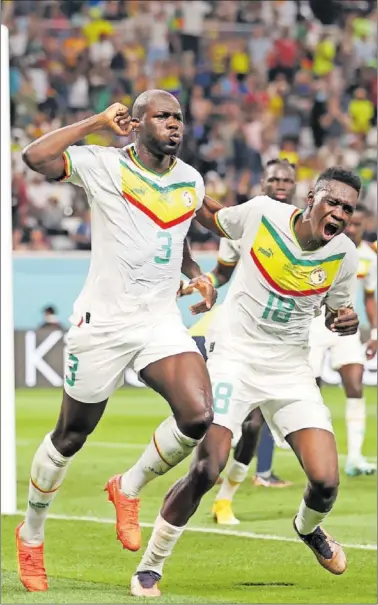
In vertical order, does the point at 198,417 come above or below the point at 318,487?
above

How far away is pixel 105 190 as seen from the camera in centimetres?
640

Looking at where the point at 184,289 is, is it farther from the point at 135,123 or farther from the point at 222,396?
the point at 135,123

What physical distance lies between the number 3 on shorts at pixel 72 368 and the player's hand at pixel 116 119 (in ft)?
4.00

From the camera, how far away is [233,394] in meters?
6.93

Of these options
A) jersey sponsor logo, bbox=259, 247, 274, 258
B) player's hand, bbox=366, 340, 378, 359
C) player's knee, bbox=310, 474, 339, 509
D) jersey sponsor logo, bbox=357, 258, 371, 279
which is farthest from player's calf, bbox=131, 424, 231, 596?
jersey sponsor logo, bbox=357, 258, 371, 279

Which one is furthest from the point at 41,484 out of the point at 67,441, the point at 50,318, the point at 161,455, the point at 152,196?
the point at 50,318

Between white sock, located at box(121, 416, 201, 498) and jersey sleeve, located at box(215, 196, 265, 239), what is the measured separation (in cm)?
113

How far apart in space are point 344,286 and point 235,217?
2.28 feet

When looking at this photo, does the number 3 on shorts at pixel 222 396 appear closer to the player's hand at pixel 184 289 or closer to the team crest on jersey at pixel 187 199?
the player's hand at pixel 184 289

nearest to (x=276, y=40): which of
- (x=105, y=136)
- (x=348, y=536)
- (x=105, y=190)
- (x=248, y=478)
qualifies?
(x=105, y=136)

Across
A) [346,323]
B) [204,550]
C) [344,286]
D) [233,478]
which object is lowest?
[204,550]

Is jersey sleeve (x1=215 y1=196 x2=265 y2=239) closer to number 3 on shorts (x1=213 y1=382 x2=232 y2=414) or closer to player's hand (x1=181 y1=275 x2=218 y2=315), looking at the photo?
player's hand (x1=181 y1=275 x2=218 y2=315)

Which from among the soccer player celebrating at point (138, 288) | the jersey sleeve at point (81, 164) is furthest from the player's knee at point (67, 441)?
the jersey sleeve at point (81, 164)

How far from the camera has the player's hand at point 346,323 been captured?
264 inches
